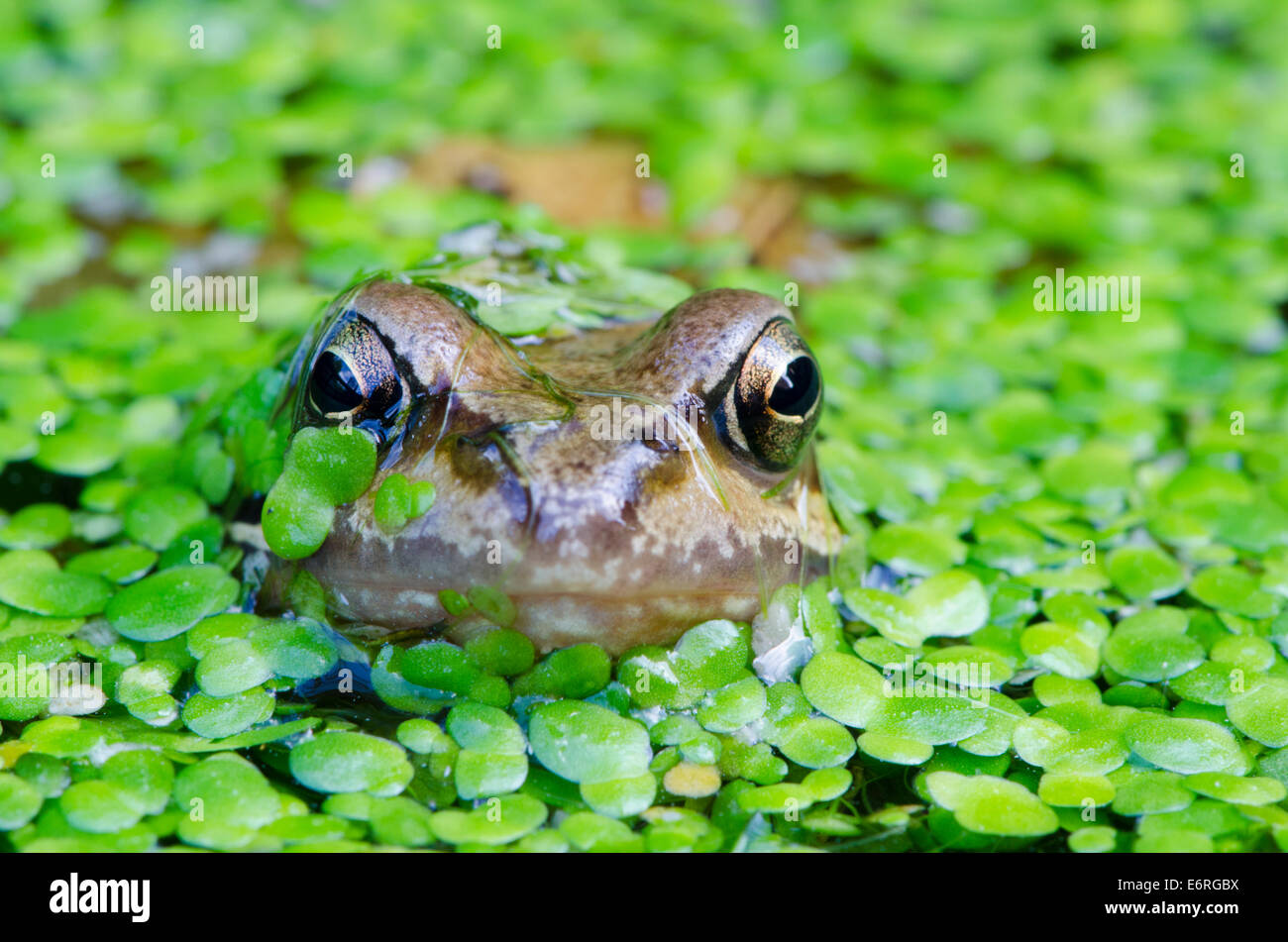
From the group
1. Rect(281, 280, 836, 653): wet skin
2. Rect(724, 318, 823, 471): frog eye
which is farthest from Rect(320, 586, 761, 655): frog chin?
Rect(724, 318, 823, 471): frog eye

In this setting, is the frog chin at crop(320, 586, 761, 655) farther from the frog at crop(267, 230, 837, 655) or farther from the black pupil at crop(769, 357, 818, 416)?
the black pupil at crop(769, 357, 818, 416)

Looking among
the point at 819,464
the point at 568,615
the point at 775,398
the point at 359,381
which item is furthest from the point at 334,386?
the point at 819,464

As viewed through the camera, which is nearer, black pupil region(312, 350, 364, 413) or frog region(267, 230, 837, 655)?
frog region(267, 230, 837, 655)

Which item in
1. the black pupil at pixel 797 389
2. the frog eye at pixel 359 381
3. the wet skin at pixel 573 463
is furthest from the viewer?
the black pupil at pixel 797 389

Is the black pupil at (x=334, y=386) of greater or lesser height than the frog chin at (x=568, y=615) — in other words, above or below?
above

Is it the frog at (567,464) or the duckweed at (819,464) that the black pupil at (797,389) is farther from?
the duckweed at (819,464)

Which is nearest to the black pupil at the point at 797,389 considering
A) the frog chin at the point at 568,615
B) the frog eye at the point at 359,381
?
the frog chin at the point at 568,615

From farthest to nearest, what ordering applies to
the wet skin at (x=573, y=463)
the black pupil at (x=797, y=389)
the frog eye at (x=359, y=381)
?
the black pupil at (x=797, y=389), the frog eye at (x=359, y=381), the wet skin at (x=573, y=463)
